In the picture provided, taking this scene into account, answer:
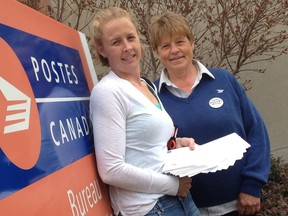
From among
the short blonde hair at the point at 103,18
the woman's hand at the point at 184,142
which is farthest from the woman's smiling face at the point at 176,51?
the short blonde hair at the point at 103,18

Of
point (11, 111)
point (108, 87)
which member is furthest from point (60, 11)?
point (11, 111)

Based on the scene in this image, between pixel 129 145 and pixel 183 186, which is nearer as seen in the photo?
pixel 129 145

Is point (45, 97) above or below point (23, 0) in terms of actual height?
below

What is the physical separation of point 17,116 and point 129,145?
0.61 m

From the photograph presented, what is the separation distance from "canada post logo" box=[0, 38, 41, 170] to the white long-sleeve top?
1.20ft

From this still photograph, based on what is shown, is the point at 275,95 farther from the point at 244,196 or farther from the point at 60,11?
the point at 244,196

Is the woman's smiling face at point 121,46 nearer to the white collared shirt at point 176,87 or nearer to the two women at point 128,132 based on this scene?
the two women at point 128,132

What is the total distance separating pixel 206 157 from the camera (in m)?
2.04

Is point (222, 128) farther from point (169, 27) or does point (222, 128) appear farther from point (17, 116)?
point (17, 116)

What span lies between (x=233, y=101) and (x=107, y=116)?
1.04m

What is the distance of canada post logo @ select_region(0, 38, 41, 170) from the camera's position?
126 centimetres

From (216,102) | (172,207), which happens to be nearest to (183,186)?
(172,207)

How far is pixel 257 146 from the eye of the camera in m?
2.55

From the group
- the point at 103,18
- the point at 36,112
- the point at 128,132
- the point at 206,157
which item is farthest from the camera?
the point at 206,157
